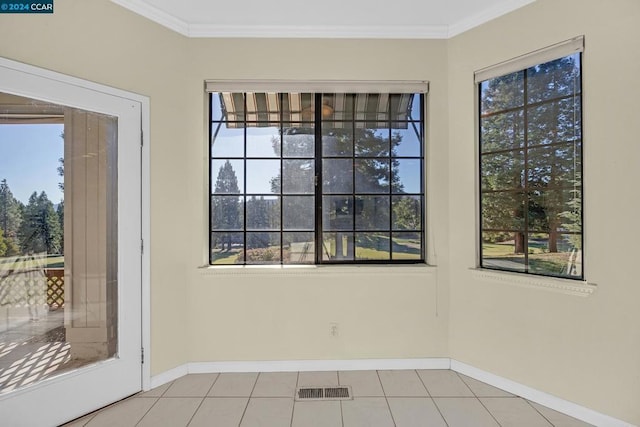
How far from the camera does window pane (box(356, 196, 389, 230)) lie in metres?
2.91

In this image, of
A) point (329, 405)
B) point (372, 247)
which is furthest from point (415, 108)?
point (329, 405)

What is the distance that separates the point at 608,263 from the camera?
2045 millimetres

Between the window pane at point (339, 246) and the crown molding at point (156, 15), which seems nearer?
the crown molding at point (156, 15)

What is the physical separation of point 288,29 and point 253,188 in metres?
1.31

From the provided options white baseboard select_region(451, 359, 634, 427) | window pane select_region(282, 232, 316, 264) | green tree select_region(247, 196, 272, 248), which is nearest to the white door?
green tree select_region(247, 196, 272, 248)

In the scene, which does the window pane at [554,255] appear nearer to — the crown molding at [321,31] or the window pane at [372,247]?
the window pane at [372,247]

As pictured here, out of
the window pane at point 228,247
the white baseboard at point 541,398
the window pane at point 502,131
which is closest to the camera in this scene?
the white baseboard at point 541,398

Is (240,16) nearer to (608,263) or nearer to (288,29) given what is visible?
(288,29)

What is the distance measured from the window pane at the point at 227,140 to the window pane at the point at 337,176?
733mm

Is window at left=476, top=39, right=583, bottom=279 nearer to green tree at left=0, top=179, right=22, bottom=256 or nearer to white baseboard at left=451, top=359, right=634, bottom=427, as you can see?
white baseboard at left=451, top=359, right=634, bottom=427

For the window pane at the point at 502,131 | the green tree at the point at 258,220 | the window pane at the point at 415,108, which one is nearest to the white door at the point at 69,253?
the green tree at the point at 258,220

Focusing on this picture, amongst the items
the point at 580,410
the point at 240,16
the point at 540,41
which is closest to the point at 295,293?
the point at 580,410

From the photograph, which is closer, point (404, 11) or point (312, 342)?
point (404, 11)

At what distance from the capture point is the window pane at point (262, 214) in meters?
2.90
